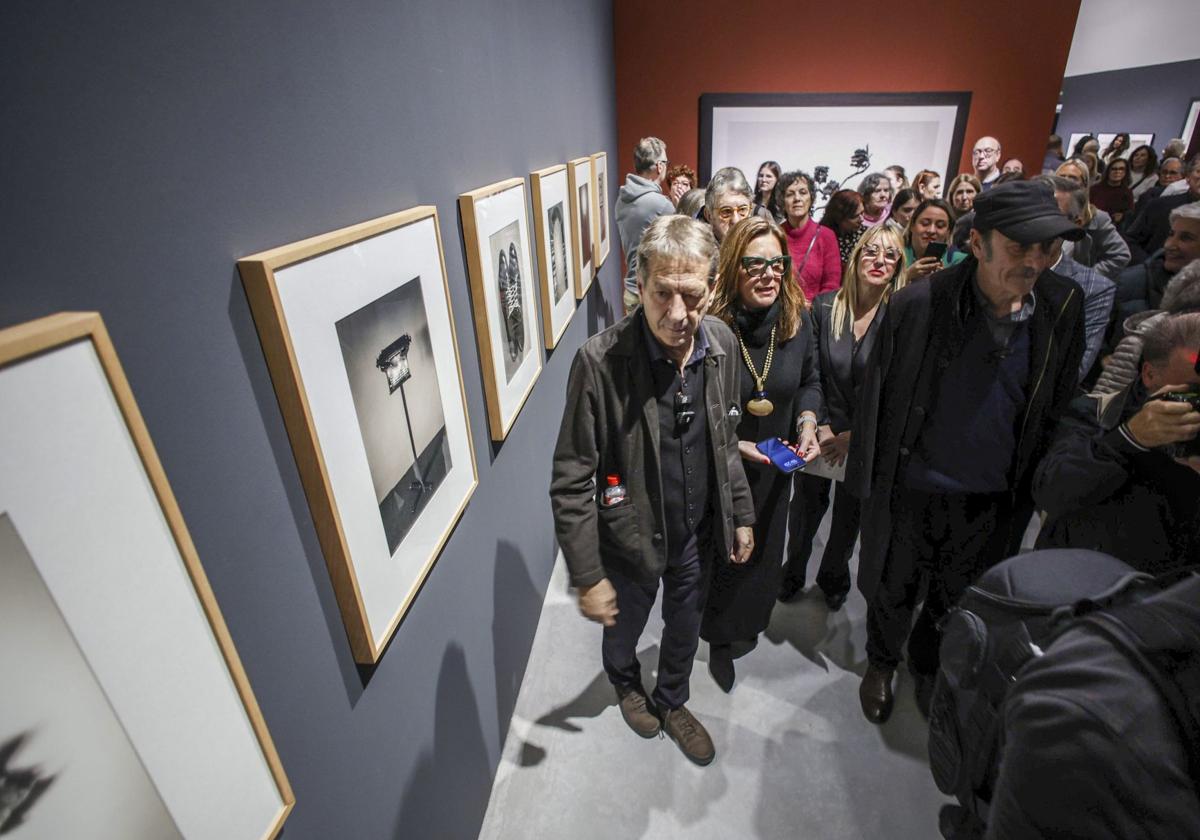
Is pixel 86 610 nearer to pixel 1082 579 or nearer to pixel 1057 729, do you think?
pixel 1057 729

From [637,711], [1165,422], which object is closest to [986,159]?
[1165,422]

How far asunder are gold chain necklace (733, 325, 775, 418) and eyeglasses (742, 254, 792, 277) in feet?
0.65

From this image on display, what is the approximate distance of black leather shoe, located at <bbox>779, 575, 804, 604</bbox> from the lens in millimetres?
2961

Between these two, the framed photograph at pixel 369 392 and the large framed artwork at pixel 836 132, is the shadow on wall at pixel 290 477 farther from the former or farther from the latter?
the large framed artwork at pixel 836 132

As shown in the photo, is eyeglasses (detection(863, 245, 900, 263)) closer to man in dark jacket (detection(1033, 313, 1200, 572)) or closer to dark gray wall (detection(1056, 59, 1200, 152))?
man in dark jacket (detection(1033, 313, 1200, 572))

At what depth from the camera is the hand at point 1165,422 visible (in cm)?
137

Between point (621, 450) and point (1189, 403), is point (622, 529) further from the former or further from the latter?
point (1189, 403)

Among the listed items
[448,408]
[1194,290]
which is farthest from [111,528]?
[1194,290]

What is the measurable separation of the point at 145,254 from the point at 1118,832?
1.37 metres

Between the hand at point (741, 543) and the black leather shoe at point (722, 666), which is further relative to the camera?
the black leather shoe at point (722, 666)

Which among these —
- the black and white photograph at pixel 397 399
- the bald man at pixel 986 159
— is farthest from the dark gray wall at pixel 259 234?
the bald man at pixel 986 159

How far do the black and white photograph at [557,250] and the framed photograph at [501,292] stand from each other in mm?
432

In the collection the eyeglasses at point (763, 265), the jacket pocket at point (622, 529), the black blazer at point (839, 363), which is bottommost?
the jacket pocket at point (622, 529)

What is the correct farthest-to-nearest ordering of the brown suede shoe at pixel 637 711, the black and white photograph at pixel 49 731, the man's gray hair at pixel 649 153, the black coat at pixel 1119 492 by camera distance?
the man's gray hair at pixel 649 153, the brown suede shoe at pixel 637 711, the black coat at pixel 1119 492, the black and white photograph at pixel 49 731
